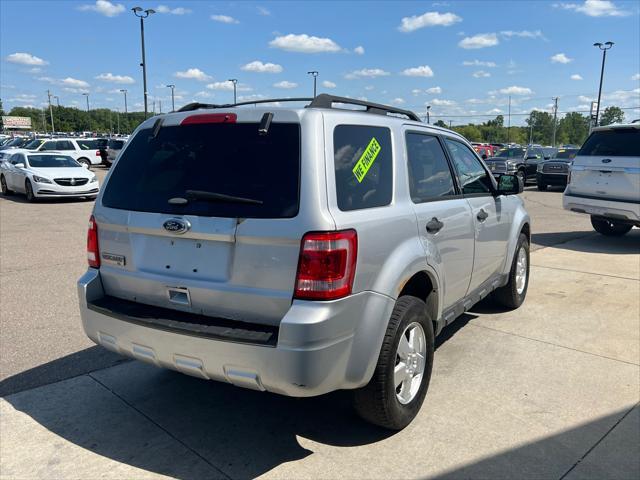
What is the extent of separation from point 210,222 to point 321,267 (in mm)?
655

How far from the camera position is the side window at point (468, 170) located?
171 inches

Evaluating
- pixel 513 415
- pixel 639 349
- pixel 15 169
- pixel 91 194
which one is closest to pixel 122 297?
pixel 513 415

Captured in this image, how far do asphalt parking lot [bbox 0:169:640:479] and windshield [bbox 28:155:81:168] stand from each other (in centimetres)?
1236

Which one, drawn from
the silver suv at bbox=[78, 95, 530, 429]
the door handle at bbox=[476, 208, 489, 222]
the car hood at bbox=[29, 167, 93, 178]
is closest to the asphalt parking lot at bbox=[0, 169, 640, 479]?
the silver suv at bbox=[78, 95, 530, 429]

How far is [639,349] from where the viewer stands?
4727mm

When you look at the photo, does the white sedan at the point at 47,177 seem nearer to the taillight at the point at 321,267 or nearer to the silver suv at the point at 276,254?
the silver suv at the point at 276,254

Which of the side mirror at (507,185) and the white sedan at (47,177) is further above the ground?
the side mirror at (507,185)

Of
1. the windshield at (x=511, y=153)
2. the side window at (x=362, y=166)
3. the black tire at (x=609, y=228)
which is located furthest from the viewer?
the windshield at (x=511, y=153)

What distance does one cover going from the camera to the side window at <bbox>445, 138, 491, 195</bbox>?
435 centimetres

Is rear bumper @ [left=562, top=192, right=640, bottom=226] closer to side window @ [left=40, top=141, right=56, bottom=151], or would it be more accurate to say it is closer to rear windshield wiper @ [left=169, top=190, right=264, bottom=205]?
rear windshield wiper @ [left=169, top=190, right=264, bottom=205]

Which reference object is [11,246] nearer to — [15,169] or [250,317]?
[250,317]

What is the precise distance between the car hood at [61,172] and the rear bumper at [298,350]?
1449 cm

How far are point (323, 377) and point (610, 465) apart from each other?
1741mm

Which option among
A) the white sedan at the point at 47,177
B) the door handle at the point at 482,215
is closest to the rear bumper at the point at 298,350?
the door handle at the point at 482,215
